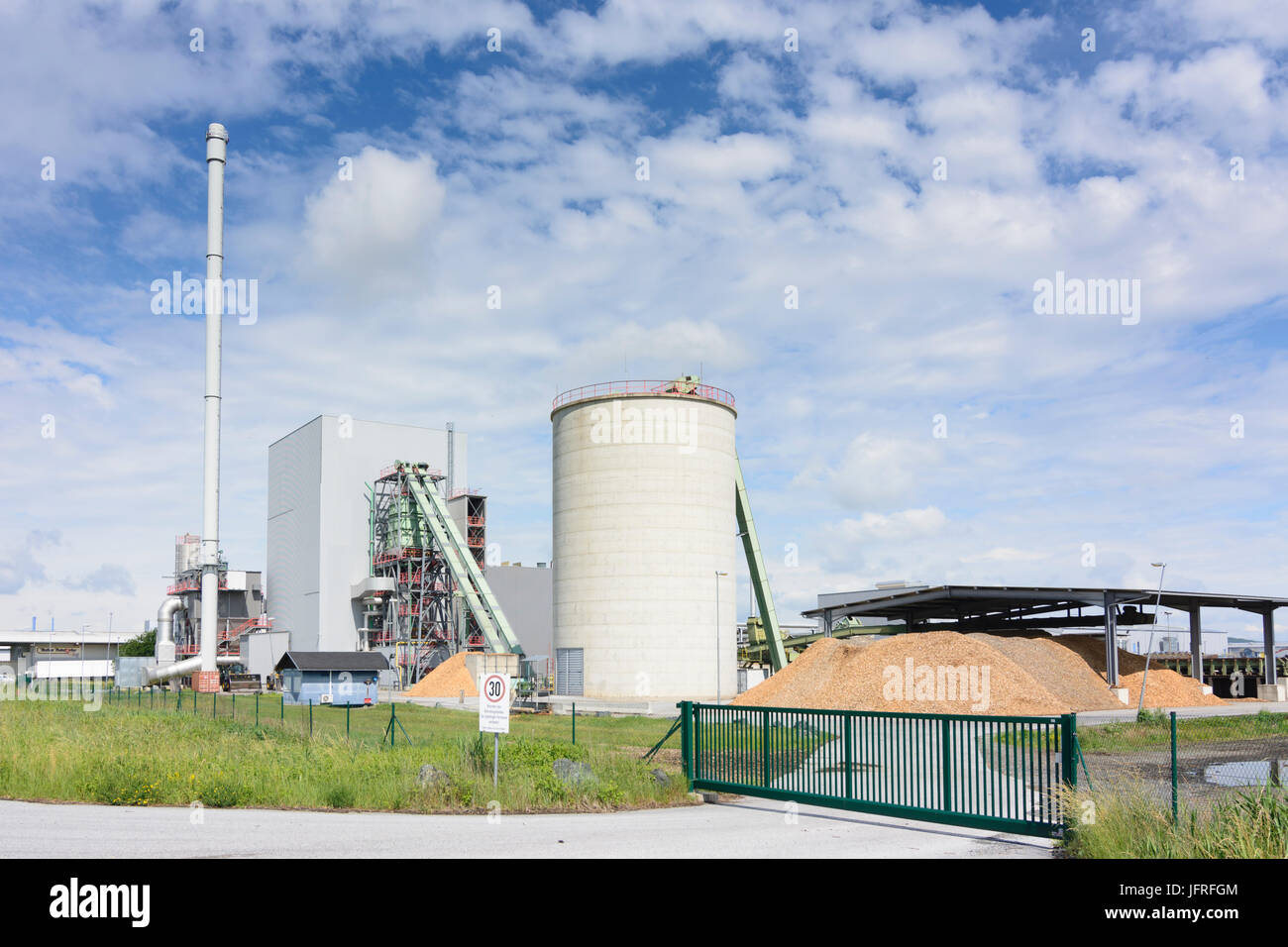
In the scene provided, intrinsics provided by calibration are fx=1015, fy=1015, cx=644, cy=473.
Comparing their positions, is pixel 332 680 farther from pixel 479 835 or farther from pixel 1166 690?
pixel 1166 690

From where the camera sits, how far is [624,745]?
88.4ft

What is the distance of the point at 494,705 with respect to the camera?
1544 cm

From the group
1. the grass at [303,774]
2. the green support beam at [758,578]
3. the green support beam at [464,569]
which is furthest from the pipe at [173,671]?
the grass at [303,774]

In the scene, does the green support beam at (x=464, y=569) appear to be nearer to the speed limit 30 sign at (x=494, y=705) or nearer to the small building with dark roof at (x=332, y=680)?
the small building with dark roof at (x=332, y=680)

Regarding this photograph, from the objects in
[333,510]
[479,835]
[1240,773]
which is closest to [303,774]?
[479,835]

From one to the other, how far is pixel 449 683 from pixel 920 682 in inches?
1281

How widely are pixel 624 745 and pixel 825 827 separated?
1304 centimetres

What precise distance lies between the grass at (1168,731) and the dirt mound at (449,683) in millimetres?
36779

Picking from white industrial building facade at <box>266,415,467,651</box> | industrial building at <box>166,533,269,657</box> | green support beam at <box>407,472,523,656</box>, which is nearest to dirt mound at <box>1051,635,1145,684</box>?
green support beam at <box>407,472,523,656</box>

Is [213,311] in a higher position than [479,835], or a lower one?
higher

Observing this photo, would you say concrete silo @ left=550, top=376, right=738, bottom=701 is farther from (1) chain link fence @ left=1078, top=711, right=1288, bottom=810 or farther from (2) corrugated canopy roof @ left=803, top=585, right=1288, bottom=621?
(1) chain link fence @ left=1078, top=711, right=1288, bottom=810

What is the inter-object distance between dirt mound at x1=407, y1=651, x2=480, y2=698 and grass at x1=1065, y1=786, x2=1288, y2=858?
2004 inches

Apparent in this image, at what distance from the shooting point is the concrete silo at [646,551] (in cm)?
5469
